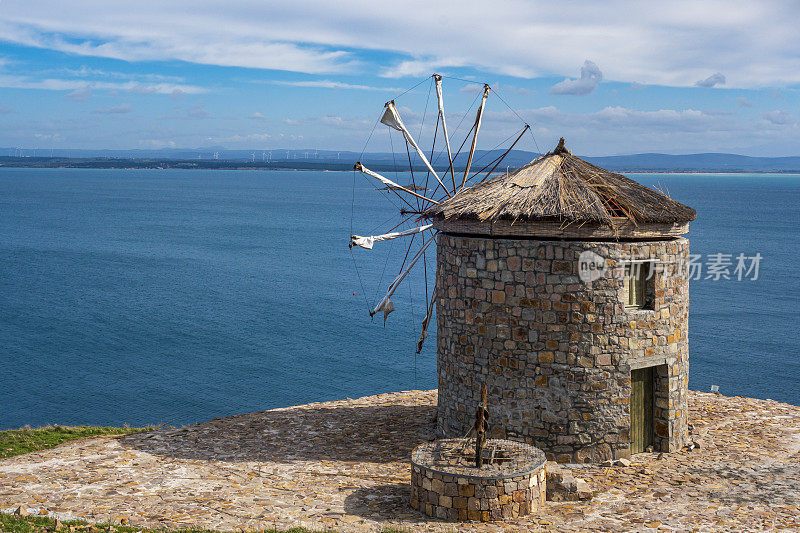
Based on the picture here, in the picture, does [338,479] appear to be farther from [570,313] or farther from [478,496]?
[570,313]

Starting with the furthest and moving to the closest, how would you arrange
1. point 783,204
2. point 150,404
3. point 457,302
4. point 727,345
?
point 783,204
point 727,345
point 150,404
point 457,302

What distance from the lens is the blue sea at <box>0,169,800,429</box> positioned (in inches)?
1359

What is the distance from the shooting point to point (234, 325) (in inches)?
1887

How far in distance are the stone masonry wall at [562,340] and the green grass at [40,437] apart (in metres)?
9.06

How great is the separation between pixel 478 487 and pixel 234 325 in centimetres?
3848

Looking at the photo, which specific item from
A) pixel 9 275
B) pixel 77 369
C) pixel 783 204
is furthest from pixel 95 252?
pixel 783 204

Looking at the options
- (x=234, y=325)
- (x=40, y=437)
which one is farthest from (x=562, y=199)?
(x=234, y=325)

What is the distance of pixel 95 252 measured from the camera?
259 ft

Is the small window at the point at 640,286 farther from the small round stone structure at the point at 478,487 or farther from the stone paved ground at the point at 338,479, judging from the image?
the small round stone structure at the point at 478,487

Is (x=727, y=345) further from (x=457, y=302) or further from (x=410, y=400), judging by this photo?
(x=457, y=302)

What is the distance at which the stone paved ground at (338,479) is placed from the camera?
11391 millimetres

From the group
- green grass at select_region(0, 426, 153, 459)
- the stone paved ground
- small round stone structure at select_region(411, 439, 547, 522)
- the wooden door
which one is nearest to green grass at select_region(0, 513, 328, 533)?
the stone paved ground

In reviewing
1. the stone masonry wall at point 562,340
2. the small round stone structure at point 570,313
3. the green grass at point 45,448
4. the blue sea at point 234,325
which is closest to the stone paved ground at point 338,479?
the green grass at point 45,448

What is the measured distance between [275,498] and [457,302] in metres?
5.12
